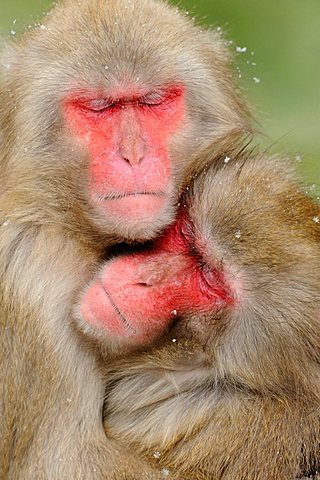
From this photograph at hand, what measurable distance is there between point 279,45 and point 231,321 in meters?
3.43

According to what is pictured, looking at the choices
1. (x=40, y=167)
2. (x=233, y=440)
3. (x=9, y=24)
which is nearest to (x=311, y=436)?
(x=233, y=440)

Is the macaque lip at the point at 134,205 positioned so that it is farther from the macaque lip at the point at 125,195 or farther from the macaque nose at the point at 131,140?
the macaque nose at the point at 131,140

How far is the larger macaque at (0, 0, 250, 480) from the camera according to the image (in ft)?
11.5

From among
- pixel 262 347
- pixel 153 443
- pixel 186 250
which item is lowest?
pixel 153 443

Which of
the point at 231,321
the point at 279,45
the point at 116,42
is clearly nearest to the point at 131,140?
the point at 116,42

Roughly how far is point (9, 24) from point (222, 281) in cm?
290

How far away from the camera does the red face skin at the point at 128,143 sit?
11.4ft

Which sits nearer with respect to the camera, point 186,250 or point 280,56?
point 186,250

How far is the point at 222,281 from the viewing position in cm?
338

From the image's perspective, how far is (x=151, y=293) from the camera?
340 centimetres

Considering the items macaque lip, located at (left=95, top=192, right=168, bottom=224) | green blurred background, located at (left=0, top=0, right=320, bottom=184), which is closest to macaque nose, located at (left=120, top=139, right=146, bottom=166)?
macaque lip, located at (left=95, top=192, right=168, bottom=224)

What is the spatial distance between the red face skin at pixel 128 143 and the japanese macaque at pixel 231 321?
0.39 feet

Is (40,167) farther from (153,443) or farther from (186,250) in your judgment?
(153,443)

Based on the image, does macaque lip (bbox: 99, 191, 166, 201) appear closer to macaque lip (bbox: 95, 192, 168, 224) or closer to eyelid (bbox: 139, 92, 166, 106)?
macaque lip (bbox: 95, 192, 168, 224)
